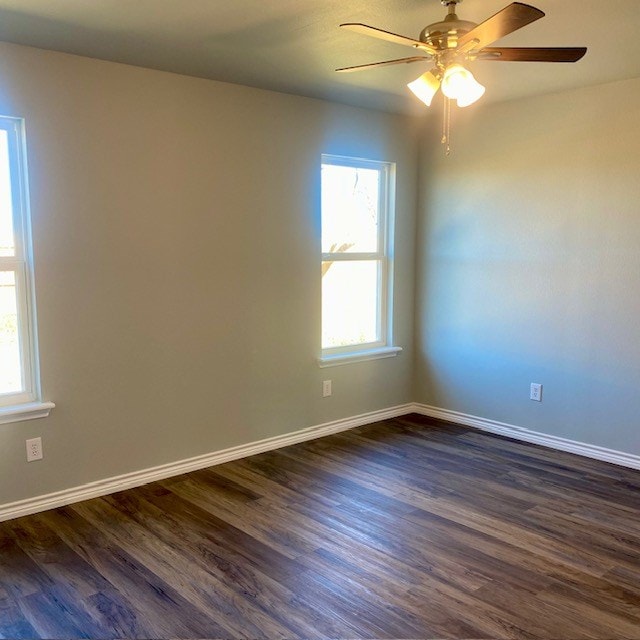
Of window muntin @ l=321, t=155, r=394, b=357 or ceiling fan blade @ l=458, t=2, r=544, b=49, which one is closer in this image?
ceiling fan blade @ l=458, t=2, r=544, b=49

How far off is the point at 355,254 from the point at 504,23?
8.55ft

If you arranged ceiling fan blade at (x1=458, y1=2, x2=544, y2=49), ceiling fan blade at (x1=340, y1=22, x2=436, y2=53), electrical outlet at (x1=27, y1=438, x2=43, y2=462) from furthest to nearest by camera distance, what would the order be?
1. electrical outlet at (x1=27, y1=438, x2=43, y2=462)
2. ceiling fan blade at (x1=340, y1=22, x2=436, y2=53)
3. ceiling fan blade at (x1=458, y1=2, x2=544, y2=49)

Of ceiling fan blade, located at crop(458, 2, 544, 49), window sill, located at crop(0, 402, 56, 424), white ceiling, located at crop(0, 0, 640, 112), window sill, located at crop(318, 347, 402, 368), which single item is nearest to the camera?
ceiling fan blade, located at crop(458, 2, 544, 49)

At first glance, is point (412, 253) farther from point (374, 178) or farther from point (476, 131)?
point (476, 131)

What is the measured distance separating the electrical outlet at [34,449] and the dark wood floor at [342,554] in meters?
0.29

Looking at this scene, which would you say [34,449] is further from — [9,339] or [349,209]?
[349,209]

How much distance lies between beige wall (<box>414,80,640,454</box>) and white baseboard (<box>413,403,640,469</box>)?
5 centimetres

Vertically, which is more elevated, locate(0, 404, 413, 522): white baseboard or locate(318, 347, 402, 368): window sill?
locate(318, 347, 402, 368): window sill

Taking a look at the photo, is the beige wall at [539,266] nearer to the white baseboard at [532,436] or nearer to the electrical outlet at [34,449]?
the white baseboard at [532,436]

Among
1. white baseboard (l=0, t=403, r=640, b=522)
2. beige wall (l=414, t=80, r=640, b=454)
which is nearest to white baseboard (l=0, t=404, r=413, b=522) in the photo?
white baseboard (l=0, t=403, r=640, b=522)

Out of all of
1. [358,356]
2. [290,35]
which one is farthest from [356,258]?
[290,35]

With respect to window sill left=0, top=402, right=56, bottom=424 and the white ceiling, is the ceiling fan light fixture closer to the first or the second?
the white ceiling

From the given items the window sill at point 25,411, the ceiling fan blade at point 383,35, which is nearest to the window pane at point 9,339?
the window sill at point 25,411

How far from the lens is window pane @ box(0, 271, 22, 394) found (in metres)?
3.04
